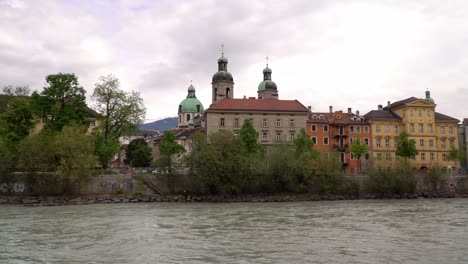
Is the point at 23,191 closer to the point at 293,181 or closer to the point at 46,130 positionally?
the point at 46,130

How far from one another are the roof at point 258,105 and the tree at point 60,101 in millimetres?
19633

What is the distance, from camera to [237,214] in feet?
111

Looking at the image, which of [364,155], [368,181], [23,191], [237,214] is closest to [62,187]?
[23,191]

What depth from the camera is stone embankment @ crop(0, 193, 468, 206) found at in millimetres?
44688

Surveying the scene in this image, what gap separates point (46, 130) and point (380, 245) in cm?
3885

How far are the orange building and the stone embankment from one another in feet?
57.0

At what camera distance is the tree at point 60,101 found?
163 feet

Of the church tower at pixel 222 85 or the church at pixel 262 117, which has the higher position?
the church tower at pixel 222 85

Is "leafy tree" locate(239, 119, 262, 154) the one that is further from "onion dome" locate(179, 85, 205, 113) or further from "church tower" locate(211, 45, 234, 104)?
"onion dome" locate(179, 85, 205, 113)

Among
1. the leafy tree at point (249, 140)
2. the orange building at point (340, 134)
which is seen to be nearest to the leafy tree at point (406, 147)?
the orange building at point (340, 134)

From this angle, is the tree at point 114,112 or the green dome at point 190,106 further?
the green dome at point 190,106

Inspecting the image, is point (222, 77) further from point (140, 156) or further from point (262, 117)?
point (262, 117)

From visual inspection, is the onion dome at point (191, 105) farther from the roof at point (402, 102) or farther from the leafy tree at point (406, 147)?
the leafy tree at point (406, 147)

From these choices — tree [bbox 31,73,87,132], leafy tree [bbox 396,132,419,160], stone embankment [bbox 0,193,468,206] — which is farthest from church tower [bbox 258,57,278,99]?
tree [bbox 31,73,87,132]
